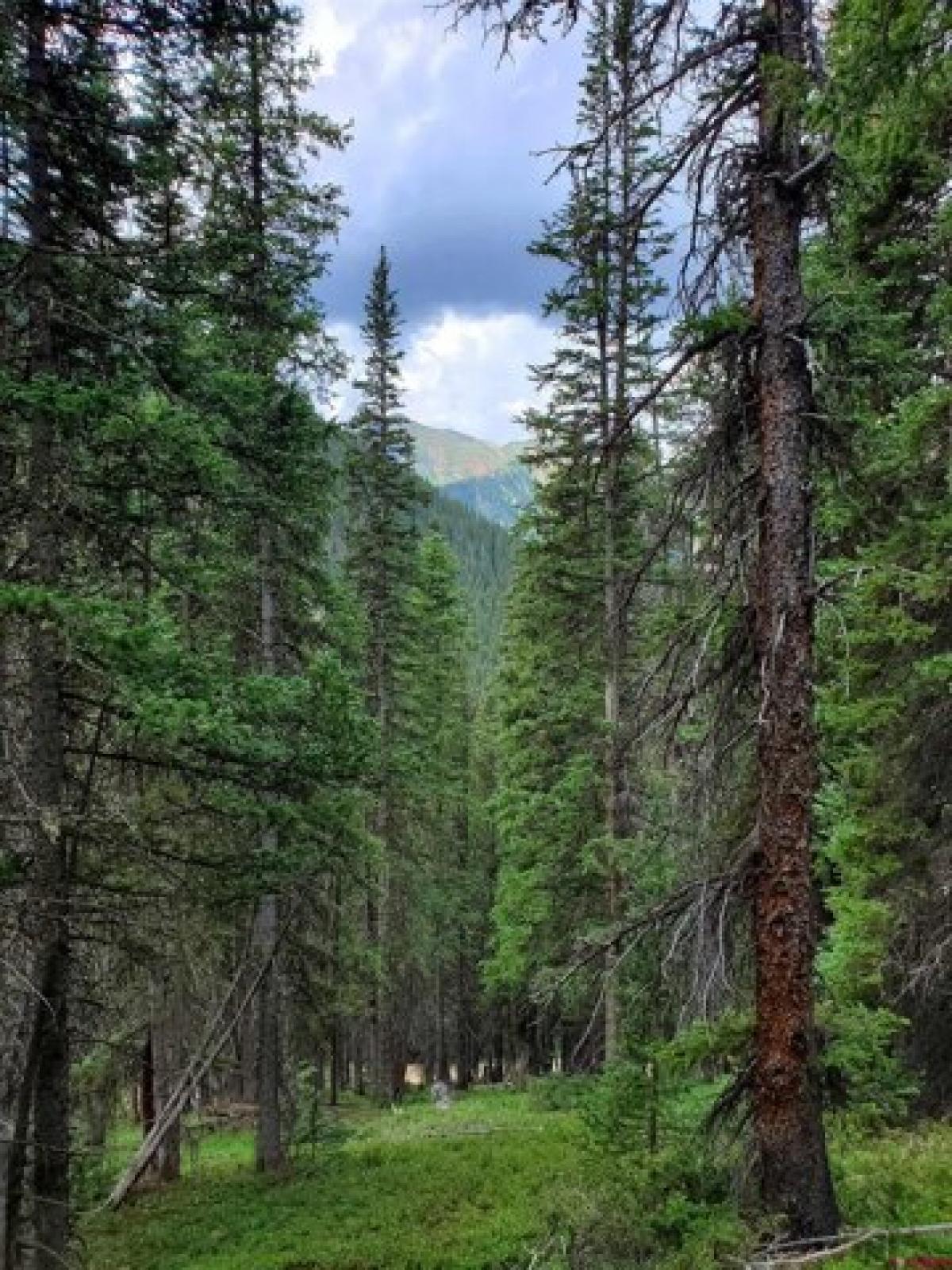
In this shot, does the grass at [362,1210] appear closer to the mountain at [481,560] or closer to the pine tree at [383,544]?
the pine tree at [383,544]

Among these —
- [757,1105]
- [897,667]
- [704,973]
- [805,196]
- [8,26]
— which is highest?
[8,26]

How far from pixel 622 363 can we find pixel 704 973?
45.4 ft

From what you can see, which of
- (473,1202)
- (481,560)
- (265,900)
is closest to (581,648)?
(265,900)

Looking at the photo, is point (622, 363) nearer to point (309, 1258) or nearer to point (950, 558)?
point (950, 558)

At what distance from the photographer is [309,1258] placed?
34.6 feet

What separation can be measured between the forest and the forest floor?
62 mm

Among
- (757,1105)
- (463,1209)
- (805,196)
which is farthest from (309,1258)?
(805,196)

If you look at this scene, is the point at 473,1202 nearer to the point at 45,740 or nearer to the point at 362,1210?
the point at 362,1210

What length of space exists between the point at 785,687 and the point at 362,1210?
10.3 metres

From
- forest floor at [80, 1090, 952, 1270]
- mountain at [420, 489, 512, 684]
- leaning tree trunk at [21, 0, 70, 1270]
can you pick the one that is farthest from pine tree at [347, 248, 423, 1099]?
mountain at [420, 489, 512, 684]

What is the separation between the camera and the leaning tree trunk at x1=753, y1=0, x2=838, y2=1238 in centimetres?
516

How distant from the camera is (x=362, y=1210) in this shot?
12.5 meters

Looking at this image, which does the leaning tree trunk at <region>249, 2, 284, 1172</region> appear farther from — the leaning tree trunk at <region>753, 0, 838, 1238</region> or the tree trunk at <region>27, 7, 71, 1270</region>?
the leaning tree trunk at <region>753, 0, 838, 1238</region>

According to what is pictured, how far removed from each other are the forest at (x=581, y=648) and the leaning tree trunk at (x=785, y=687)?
22 millimetres
